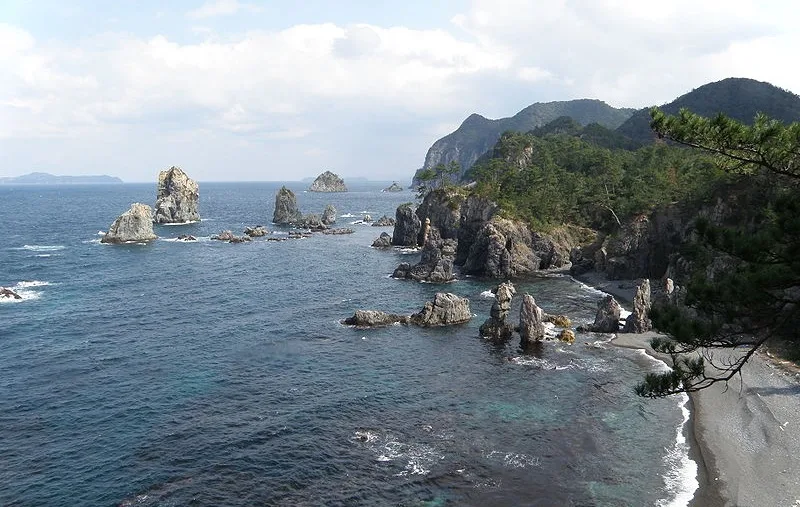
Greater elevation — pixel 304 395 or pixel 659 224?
pixel 659 224

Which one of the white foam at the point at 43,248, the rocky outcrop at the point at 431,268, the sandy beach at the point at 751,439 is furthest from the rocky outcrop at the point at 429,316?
the white foam at the point at 43,248

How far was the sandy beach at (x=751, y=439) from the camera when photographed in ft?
107

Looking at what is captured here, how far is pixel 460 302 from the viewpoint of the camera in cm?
7094

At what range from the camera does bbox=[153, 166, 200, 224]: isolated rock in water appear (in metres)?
175

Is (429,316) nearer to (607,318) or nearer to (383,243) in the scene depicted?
(607,318)

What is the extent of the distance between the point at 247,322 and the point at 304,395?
2513 centimetres

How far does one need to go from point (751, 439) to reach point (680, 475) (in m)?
7.86

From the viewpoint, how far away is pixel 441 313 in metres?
69.4

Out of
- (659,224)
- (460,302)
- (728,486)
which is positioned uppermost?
(659,224)

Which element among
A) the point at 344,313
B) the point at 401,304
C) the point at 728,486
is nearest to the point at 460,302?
the point at 401,304

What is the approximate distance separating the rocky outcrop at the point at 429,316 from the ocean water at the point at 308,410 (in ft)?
6.64

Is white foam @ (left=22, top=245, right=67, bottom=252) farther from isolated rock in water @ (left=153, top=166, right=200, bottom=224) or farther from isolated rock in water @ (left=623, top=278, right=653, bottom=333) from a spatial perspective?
isolated rock in water @ (left=623, top=278, right=653, bottom=333)

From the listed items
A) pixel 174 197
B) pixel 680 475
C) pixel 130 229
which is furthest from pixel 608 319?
pixel 174 197

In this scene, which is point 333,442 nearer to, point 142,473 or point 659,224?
point 142,473
